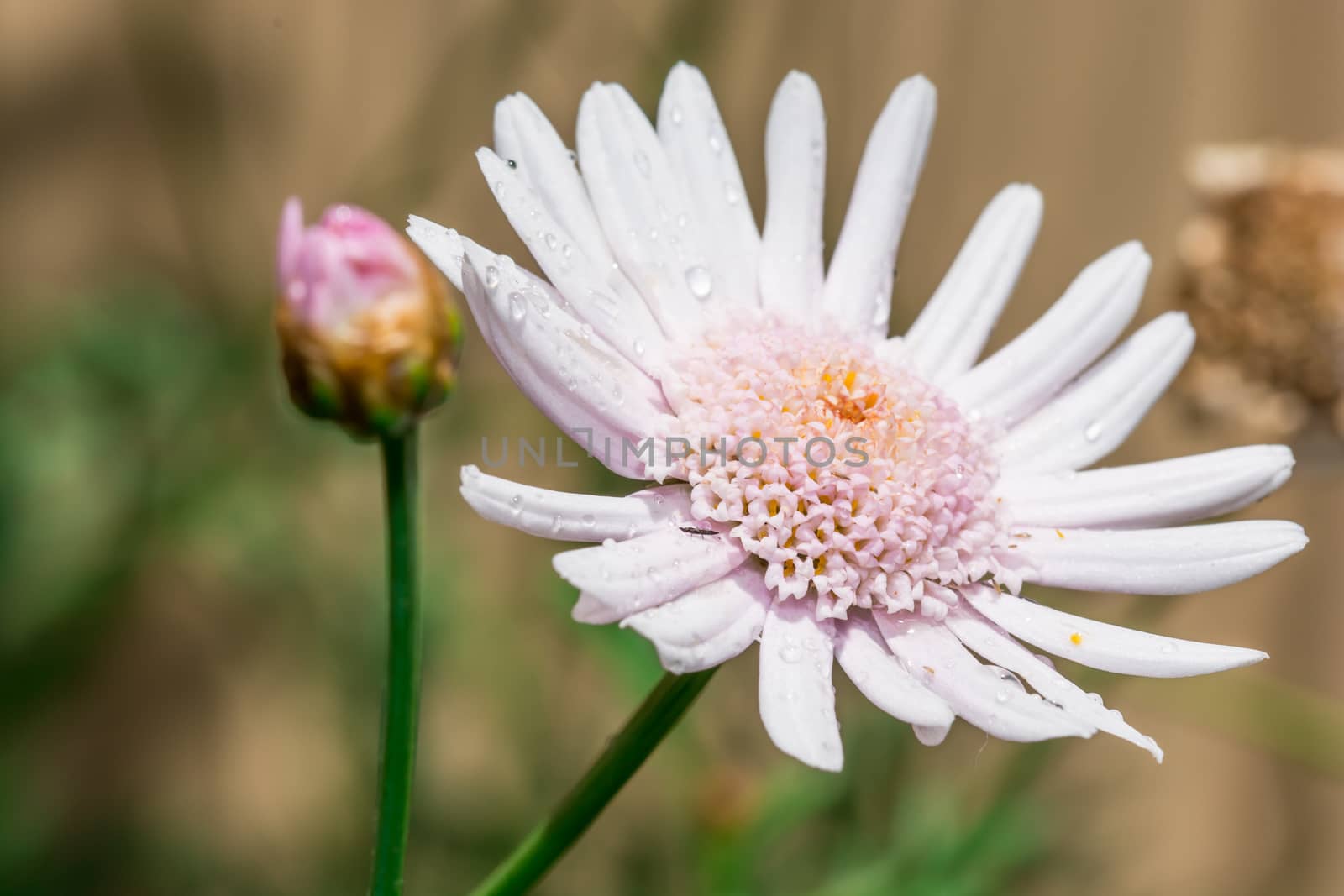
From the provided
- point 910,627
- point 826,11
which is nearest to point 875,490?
point 910,627

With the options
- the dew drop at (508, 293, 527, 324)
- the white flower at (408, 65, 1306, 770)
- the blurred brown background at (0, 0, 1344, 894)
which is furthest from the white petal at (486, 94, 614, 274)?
the blurred brown background at (0, 0, 1344, 894)

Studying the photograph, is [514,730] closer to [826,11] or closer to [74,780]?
[74,780]

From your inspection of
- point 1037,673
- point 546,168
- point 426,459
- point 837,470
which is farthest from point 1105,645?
point 426,459

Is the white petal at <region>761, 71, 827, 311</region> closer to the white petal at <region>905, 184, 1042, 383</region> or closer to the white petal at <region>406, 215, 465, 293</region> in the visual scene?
the white petal at <region>905, 184, 1042, 383</region>

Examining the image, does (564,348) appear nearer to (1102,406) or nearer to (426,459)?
(1102,406)

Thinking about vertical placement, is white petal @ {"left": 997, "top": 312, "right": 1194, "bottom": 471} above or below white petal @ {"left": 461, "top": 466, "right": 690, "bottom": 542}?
above
